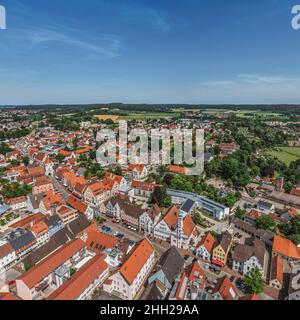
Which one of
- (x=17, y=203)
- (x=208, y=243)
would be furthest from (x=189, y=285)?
(x=17, y=203)

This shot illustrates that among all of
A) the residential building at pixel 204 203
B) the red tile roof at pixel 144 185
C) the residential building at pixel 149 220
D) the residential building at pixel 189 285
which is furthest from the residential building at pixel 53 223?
the residential building at pixel 204 203

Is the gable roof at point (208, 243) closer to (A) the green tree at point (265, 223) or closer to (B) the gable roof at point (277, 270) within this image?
(B) the gable roof at point (277, 270)

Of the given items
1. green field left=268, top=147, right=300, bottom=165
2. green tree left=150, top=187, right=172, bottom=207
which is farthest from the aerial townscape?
green field left=268, top=147, right=300, bottom=165

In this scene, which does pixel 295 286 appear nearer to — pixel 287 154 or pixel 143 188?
pixel 143 188

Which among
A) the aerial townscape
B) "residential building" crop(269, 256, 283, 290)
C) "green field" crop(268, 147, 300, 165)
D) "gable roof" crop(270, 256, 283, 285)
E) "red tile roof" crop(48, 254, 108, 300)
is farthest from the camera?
"green field" crop(268, 147, 300, 165)

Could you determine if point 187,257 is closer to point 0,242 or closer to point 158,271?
point 158,271

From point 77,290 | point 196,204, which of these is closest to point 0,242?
point 77,290

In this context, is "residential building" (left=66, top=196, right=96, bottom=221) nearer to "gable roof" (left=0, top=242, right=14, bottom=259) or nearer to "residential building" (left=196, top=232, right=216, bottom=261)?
"gable roof" (left=0, top=242, right=14, bottom=259)

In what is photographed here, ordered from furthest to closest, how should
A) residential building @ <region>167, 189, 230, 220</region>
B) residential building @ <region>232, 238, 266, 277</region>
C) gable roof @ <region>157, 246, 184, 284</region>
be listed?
residential building @ <region>167, 189, 230, 220</region> < residential building @ <region>232, 238, 266, 277</region> < gable roof @ <region>157, 246, 184, 284</region>
